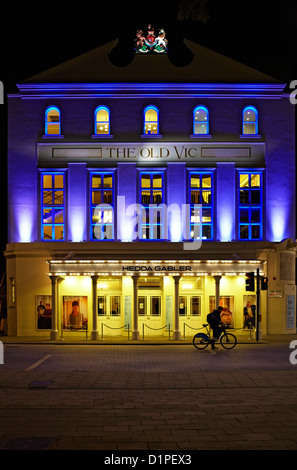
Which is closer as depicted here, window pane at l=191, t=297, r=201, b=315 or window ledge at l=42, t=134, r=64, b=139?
window ledge at l=42, t=134, r=64, b=139

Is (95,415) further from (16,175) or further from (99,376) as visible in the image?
A: (16,175)

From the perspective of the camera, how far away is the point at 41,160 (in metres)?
26.5

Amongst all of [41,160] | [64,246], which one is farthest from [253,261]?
[41,160]

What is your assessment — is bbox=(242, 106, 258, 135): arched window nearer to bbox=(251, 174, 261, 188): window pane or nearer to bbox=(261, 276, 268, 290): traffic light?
bbox=(251, 174, 261, 188): window pane

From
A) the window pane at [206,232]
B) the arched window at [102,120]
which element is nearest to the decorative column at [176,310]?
the window pane at [206,232]

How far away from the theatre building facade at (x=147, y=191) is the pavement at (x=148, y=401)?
5.76 m

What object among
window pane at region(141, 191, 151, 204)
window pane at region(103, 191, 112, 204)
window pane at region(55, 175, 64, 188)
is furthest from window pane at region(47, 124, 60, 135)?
window pane at region(141, 191, 151, 204)

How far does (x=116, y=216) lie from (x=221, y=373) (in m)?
12.9

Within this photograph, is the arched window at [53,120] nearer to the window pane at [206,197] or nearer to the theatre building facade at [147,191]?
the theatre building facade at [147,191]

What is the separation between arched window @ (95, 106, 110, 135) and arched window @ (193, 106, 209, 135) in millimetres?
4566

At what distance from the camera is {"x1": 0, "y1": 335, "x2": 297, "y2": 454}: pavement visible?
8383mm

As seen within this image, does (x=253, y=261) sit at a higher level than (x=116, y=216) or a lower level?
lower

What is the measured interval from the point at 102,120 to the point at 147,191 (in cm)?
443

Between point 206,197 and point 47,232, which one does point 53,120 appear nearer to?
point 47,232
